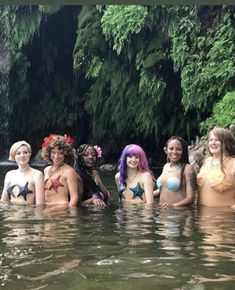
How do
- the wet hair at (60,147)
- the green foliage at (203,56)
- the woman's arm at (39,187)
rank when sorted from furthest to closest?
the green foliage at (203,56) < the wet hair at (60,147) < the woman's arm at (39,187)

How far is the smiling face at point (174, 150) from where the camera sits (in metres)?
8.09

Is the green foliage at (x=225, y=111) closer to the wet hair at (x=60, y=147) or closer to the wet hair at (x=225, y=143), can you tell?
the wet hair at (x=225, y=143)

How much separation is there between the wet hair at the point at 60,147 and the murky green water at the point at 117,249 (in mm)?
805

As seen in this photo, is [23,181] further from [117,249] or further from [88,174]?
[117,249]

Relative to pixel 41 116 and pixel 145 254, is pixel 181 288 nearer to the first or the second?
pixel 145 254

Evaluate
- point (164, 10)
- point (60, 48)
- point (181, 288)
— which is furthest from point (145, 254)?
point (60, 48)

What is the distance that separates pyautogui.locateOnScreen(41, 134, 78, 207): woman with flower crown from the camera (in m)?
8.15

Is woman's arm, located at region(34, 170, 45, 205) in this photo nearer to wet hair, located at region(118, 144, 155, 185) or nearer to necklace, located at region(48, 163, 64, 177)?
necklace, located at region(48, 163, 64, 177)

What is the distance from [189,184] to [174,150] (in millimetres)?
512

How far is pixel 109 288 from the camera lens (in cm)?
390

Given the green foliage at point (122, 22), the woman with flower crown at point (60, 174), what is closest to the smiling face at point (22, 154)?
the woman with flower crown at point (60, 174)

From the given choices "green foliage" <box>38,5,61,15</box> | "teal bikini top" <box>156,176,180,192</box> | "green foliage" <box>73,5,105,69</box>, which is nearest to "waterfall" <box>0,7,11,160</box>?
"green foliage" <box>38,5,61,15</box>

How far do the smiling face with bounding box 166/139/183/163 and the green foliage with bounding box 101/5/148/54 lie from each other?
576 inches

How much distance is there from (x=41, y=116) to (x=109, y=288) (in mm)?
27087
